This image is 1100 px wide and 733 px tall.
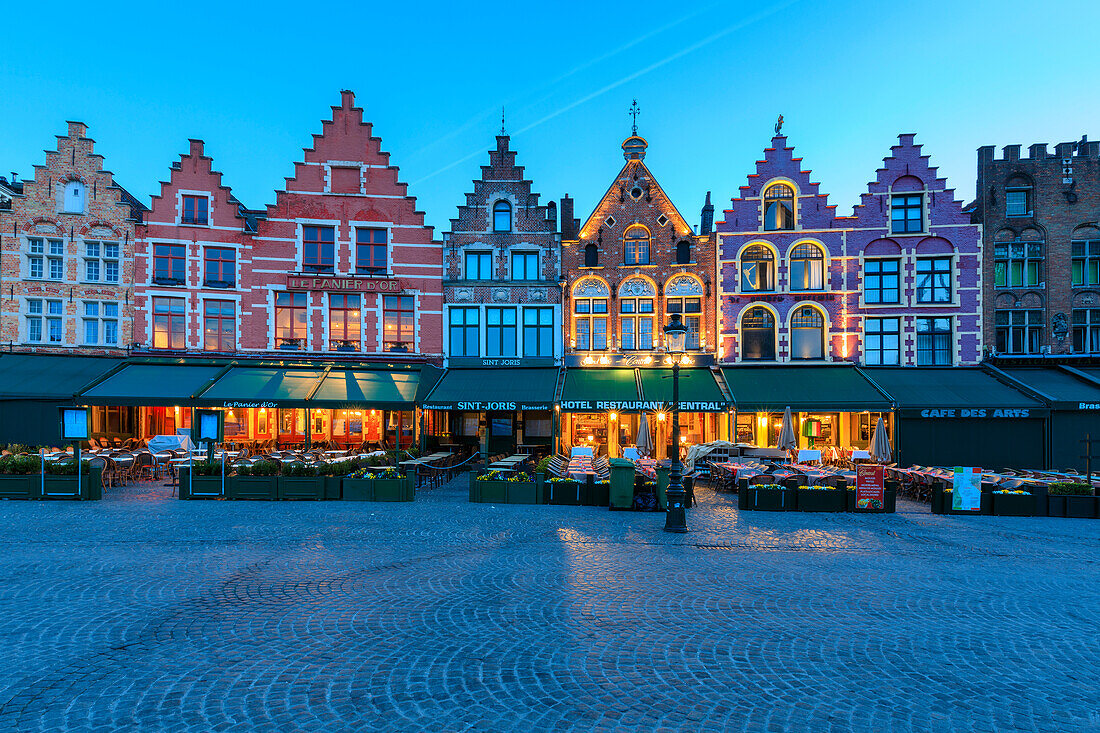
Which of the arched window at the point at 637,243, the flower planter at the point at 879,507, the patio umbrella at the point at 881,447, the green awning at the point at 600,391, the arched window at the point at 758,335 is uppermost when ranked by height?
the arched window at the point at 637,243

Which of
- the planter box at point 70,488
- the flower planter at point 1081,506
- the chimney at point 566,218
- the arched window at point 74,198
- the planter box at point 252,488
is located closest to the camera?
the flower planter at point 1081,506

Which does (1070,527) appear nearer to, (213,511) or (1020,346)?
(1020,346)

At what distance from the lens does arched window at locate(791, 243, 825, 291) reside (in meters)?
23.2

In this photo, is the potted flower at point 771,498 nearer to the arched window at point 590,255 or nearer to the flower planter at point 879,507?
the flower planter at point 879,507

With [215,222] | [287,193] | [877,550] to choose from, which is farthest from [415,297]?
[877,550]

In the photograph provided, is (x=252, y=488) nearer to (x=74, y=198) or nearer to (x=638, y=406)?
(x=638, y=406)

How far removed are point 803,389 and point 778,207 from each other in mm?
8019

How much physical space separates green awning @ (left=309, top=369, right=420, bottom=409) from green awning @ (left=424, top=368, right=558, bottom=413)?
999 mm

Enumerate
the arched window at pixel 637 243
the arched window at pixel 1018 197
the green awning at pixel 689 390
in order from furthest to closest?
1. the arched window at pixel 637 243
2. the arched window at pixel 1018 197
3. the green awning at pixel 689 390

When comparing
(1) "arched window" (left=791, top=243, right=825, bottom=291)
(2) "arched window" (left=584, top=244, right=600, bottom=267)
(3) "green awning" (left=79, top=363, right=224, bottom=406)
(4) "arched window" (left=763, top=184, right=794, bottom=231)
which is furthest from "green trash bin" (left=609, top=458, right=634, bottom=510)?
(3) "green awning" (left=79, top=363, right=224, bottom=406)

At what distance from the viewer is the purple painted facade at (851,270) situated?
Answer: 2273 cm

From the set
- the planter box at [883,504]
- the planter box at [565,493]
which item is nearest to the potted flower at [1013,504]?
the planter box at [883,504]

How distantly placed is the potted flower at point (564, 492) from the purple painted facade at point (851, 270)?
37.8 ft

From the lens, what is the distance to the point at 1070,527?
12375mm
